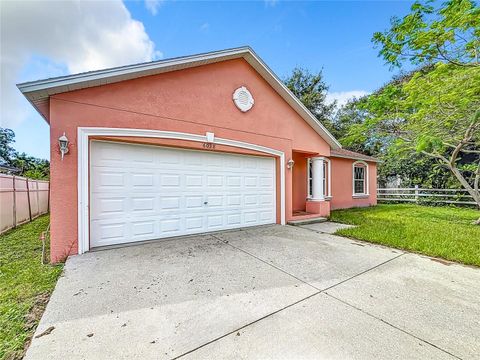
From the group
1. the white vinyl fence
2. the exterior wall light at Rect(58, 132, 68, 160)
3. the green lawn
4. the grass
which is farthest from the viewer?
the white vinyl fence

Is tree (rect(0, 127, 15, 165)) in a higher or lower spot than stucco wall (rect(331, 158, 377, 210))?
higher

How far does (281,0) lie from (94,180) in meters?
9.33

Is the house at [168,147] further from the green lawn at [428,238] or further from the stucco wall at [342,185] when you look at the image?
the stucco wall at [342,185]

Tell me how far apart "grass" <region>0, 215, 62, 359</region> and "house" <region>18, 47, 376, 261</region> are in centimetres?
61

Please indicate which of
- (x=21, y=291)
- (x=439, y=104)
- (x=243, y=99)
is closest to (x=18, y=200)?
(x=21, y=291)

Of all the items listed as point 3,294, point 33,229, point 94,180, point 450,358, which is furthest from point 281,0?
point 33,229

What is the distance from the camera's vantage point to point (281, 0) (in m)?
8.38

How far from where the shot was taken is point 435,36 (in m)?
5.77

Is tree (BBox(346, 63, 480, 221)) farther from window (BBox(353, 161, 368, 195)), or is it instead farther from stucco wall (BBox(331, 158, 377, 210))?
window (BBox(353, 161, 368, 195))

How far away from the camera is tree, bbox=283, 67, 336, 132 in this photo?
20.7m

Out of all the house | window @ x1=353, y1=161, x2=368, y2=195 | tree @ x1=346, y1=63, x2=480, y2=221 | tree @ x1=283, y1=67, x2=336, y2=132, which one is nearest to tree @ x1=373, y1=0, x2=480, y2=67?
tree @ x1=346, y1=63, x2=480, y2=221

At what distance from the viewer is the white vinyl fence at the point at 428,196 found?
513 inches

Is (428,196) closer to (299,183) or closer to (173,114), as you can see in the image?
(299,183)

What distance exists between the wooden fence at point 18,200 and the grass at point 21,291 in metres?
2.38
